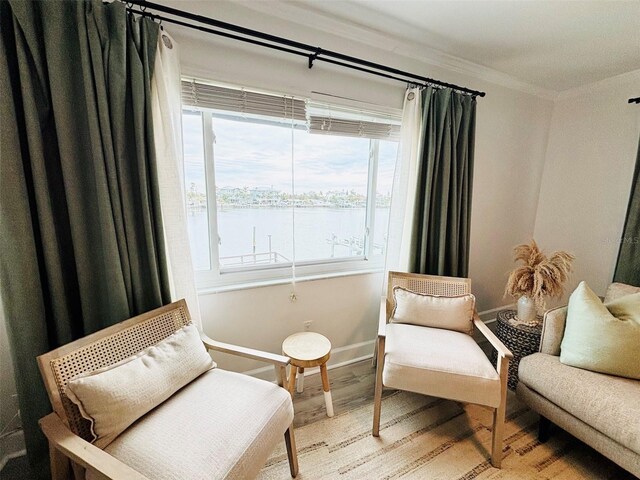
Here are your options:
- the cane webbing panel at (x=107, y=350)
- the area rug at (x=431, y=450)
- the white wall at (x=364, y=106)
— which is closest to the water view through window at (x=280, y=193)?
the white wall at (x=364, y=106)

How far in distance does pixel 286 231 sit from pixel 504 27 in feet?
6.11

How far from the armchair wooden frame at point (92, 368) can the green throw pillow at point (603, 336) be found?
1516 mm

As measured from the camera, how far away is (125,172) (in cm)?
123

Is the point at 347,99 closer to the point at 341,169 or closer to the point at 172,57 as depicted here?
the point at 341,169

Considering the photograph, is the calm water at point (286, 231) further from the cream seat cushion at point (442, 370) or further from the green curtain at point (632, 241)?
the green curtain at point (632, 241)

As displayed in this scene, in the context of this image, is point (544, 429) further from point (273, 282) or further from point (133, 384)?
point (133, 384)

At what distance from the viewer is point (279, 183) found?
1.81 meters

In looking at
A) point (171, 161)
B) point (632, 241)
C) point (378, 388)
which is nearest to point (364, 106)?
point (171, 161)

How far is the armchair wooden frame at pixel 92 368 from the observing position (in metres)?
0.78

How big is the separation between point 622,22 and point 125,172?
284 centimetres

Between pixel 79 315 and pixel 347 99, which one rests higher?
pixel 347 99

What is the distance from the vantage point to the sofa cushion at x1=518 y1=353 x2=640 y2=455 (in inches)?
43.3

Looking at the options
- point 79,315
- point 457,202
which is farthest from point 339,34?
point 79,315

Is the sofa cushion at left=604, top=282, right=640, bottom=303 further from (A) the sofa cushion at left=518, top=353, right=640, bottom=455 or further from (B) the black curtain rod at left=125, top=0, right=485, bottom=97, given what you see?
(B) the black curtain rod at left=125, top=0, right=485, bottom=97
